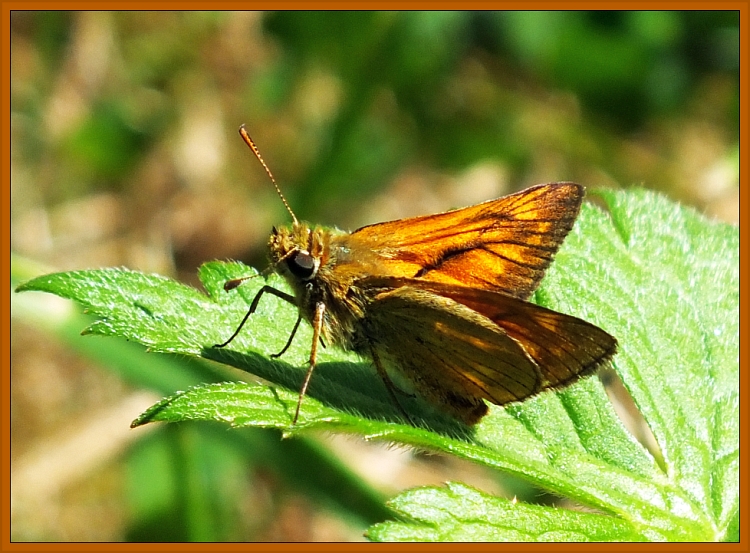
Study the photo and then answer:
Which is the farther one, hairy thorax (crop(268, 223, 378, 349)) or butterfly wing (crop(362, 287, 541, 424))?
hairy thorax (crop(268, 223, 378, 349))

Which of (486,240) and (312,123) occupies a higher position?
(312,123)

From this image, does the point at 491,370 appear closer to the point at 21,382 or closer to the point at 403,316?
the point at 403,316

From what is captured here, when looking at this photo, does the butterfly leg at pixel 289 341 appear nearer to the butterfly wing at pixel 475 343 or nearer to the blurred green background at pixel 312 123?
the butterfly wing at pixel 475 343

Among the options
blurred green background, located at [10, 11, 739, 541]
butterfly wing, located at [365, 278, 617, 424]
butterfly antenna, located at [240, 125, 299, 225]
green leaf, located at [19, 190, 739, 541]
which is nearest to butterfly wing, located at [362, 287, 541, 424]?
butterfly wing, located at [365, 278, 617, 424]

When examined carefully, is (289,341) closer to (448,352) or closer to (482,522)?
(448,352)

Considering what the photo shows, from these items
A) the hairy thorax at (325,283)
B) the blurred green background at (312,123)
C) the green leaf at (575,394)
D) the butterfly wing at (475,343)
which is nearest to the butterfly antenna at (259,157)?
the hairy thorax at (325,283)

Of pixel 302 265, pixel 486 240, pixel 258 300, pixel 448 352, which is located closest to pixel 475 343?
pixel 448 352

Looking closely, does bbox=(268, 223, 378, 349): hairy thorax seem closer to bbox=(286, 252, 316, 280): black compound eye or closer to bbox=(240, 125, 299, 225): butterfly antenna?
bbox=(286, 252, 316, 280): black compound eye
